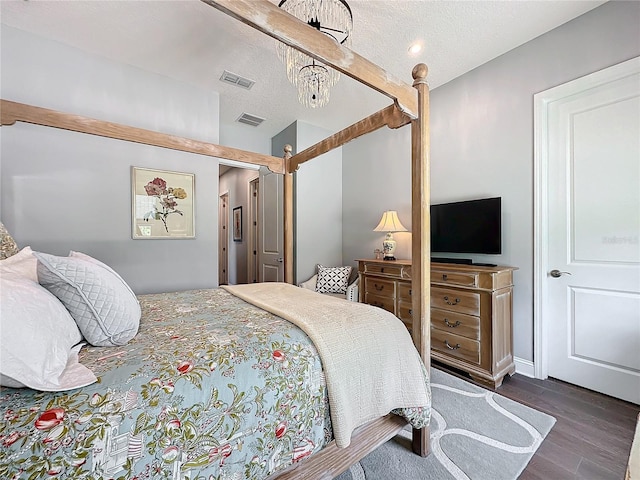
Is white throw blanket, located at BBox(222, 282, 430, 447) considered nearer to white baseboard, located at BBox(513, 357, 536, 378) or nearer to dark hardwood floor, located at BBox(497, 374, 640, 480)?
dark hardwood floor, located at BBox(497, 374, 640, 480)

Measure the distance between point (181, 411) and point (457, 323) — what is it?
2.22m

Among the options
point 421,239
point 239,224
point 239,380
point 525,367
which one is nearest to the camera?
point 239,380

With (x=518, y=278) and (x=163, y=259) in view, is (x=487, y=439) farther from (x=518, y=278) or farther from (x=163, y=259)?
(x=163, y=259)

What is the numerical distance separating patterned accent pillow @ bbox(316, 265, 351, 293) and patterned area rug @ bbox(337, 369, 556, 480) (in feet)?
5.97

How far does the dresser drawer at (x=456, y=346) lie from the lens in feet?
7.29

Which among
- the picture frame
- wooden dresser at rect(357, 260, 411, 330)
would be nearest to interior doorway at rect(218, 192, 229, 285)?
the picture frame

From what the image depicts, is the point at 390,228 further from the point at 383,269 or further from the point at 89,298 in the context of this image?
the point at 89,298

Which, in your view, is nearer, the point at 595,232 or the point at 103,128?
the point at 103,128

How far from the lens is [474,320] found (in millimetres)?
2219

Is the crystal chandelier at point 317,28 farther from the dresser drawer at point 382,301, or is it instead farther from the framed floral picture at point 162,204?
the dresser drawer at point 382,301

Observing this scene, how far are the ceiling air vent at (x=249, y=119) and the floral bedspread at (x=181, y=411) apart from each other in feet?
10.3

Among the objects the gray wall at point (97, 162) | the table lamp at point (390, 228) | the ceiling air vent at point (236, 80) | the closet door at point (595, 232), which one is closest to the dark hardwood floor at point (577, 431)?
the closet door at point (595, 232)

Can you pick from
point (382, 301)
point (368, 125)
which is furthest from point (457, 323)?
point (368, 125)

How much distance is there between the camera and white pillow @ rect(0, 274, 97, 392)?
0.64 m
